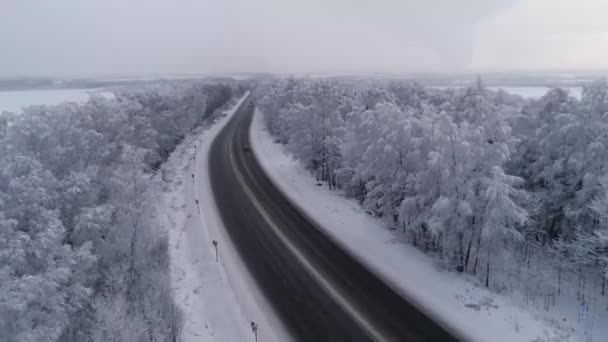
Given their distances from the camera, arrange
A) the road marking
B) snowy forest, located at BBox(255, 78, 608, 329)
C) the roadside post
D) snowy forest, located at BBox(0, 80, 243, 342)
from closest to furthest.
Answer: snowy forest, located at BBox(0, 80, 243, 342) < the roadside post < the road marking < snowy forest, located at BBox(255, 78, 608, 329)

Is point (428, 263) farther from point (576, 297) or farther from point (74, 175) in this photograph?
point (74, 175)

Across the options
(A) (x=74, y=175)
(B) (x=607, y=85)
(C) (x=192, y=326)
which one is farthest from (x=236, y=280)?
(B) (x=607, y=85)

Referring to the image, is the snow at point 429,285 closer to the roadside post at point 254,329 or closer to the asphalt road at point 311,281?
the asphalt road at point 311,281

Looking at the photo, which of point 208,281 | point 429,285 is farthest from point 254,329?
point 429,285

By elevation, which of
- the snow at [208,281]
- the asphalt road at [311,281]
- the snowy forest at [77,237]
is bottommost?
the snow at [208,281]

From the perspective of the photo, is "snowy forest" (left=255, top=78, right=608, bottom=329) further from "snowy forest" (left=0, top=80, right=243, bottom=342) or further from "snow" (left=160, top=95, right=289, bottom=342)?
"snowy forest" (left=0, top=80, right=243, bottom=342)

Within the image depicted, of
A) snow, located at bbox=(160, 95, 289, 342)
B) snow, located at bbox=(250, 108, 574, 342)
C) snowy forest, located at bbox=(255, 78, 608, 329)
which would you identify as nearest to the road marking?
snow, located at bbox=(250, 108, 574, 342)

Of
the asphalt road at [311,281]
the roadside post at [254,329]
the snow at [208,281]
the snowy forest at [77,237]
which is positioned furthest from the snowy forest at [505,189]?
the snowy forest at [77,237]
